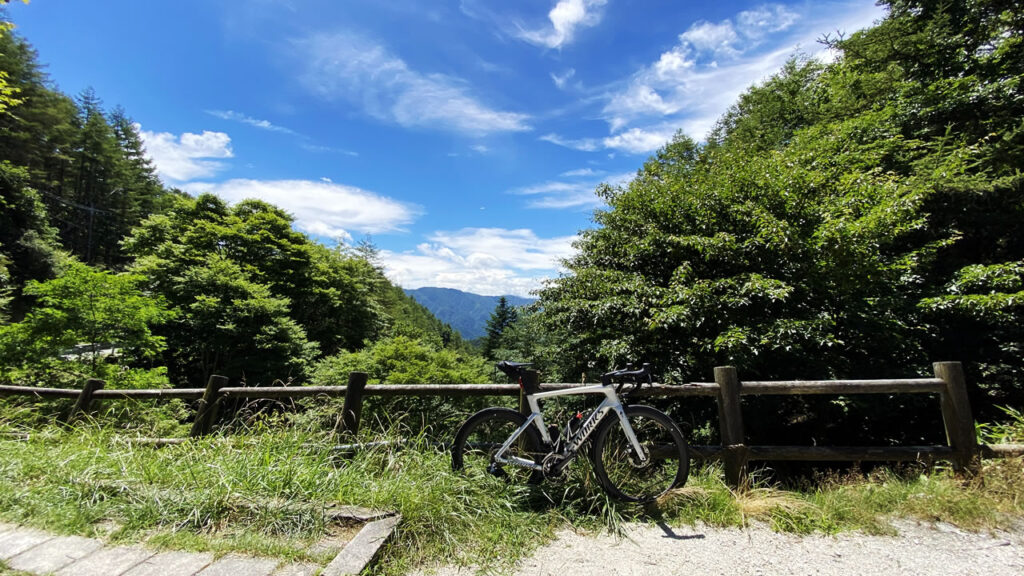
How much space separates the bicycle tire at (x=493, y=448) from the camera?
3273 mm

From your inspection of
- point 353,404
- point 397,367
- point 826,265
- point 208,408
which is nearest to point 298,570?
point 353,404

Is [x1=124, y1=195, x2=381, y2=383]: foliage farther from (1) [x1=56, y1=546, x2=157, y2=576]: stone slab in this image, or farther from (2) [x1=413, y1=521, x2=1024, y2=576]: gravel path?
(2) [x1=413, y1=521, x2=1024, y2=576]: gravel path

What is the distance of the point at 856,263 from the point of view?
626 centimetres

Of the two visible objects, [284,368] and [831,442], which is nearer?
[831,442]

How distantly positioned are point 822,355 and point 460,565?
6.89 m

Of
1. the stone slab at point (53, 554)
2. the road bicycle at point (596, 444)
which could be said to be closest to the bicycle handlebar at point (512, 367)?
the road bicycle at point (596, 444)

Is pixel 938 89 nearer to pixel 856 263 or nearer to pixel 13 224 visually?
pixel 856 263

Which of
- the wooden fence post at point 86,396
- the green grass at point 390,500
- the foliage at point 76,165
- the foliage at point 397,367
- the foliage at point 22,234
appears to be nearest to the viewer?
the green grass at point 390,500

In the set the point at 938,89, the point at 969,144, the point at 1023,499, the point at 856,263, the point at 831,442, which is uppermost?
the point at 938,89

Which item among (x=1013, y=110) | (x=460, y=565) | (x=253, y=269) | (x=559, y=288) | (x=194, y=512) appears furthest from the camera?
(x=253, y=269)

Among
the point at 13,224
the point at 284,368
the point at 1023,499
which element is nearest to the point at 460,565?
the point at 1023,499

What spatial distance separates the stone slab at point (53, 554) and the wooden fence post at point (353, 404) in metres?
1.68

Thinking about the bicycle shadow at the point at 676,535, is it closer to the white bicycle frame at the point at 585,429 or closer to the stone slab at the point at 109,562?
the white bicycle frame at the point at 585,429

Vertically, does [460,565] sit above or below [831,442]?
above
